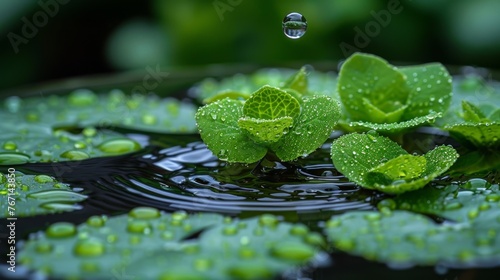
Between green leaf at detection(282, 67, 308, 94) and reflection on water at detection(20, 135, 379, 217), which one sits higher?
green leaf at detection(282, 67, 308, 94)

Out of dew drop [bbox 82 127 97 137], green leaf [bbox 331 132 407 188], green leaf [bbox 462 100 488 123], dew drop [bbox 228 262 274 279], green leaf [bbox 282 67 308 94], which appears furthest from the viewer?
dew drop [bbox 82 127 97 137]

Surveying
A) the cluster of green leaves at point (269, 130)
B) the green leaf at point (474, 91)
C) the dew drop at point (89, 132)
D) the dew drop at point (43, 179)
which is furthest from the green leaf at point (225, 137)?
the green leaf at point (474, 91)

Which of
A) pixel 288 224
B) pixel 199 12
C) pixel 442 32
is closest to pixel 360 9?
pixel 442 32

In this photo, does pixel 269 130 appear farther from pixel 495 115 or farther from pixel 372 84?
pixel 495 115

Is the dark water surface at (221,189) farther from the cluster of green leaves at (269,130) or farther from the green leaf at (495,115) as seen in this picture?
the green leaf at (495,115)

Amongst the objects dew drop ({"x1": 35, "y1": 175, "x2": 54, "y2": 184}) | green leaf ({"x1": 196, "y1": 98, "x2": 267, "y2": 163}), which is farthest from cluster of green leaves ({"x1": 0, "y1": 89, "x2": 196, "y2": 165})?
green leaf ({"x1": 196, "y1": 98, "x2": 267, "y2": 163})

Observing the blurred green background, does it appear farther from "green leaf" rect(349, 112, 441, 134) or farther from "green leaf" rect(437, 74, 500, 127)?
"green leaf" rect(349, 112, 441, 134)
